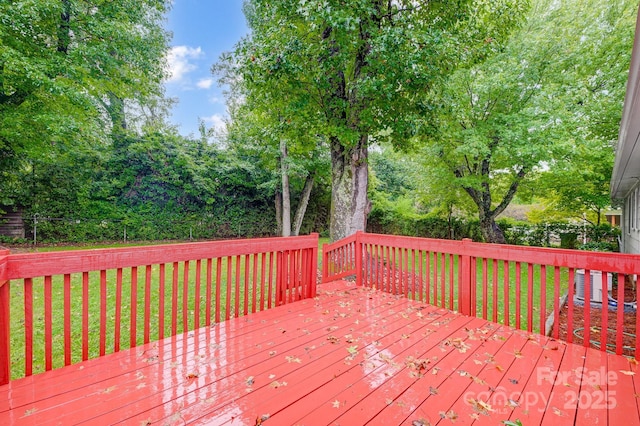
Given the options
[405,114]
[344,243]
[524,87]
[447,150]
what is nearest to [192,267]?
[344,243]

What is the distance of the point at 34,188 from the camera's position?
10.0m

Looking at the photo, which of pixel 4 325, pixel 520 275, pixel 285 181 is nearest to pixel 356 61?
pixel 520 275

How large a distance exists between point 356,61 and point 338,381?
20.5 ft

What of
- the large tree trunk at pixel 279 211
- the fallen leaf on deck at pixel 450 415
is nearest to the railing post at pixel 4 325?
the fallen leaf on deck at pixel 450 415

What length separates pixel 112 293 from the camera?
561cm

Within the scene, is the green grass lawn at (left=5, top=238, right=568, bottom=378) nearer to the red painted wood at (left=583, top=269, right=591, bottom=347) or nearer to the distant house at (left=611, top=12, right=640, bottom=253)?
the red painted wood at (left=583, top=269, right=591, bottom=347)

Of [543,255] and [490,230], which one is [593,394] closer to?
[543,255]

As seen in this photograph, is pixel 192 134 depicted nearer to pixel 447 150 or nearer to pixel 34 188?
pixel 34 188

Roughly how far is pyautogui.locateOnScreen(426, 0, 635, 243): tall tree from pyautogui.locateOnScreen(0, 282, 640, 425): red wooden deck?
20.9 ft

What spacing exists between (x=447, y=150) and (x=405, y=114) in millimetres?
4047

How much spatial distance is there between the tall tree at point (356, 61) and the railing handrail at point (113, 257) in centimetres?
346

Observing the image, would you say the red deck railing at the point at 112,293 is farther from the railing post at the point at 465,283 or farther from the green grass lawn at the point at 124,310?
the railing post at the point at 465,283

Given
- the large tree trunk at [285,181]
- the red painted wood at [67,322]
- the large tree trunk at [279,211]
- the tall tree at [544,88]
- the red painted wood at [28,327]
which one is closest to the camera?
the red painted wood at [28,327]

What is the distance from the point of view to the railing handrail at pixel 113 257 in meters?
2.11
